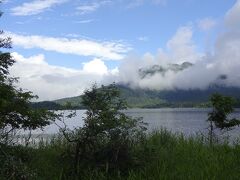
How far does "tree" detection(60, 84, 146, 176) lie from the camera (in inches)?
396

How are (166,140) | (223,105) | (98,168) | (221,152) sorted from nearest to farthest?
(98,168) → (221,152) → (166,140) → (223,105)

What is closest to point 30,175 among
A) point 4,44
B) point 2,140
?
point 2,140

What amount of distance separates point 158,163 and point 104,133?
4.83 ft

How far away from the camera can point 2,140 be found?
11234 millimetres

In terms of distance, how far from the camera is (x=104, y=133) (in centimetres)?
1028

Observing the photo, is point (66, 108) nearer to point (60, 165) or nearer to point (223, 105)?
point (60, 165)

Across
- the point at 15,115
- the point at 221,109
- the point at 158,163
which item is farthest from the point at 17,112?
the point at 221,109

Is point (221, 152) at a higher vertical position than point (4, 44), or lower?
lower

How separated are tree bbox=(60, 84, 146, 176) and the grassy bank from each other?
228mm

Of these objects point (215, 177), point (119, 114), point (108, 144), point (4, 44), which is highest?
point (4, 44)

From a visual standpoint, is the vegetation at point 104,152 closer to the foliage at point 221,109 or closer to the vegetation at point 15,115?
the vegetation at point 15,115

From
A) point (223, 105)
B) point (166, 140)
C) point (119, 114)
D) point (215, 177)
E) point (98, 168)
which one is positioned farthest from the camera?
point (223, 105)

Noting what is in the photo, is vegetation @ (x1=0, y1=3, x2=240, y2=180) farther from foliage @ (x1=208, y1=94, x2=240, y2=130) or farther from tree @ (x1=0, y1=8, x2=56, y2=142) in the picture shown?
foliage @ (x1=208, y1=94, x2=240, y2=130)

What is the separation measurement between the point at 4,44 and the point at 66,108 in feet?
9.17
